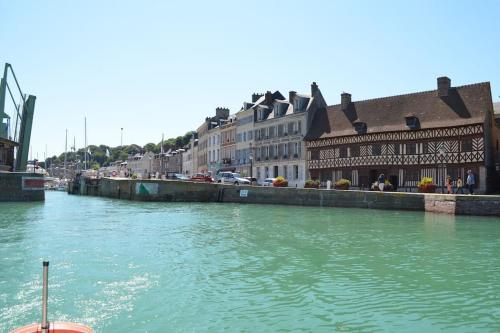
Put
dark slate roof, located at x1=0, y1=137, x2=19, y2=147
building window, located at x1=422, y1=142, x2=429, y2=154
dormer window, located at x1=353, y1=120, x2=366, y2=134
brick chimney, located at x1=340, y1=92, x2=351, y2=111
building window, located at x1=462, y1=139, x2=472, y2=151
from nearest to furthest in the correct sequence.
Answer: building window, located at x1=462, y1=139, x2=472, y2=151
building window, located at x1=422, y1=142, x2=429, y2=154
dormer window, located at x1=353, y1=120, x2=366, y2=134
dark slate roof, located at x1=0, y1=137, x2=19, y2=147
brick chimney, located at x1=340, y1=92, x2=351, y2=111

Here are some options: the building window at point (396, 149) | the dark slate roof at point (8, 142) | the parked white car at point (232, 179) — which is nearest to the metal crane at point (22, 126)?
the dark slate roof at point (8, 142)

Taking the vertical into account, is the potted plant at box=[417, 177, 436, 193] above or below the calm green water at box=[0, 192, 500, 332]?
above

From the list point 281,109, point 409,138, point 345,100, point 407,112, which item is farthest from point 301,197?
point 281,109

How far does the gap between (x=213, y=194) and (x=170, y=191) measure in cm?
399

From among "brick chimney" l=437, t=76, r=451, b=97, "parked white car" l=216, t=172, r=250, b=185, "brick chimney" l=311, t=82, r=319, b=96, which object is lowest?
"parked white car" l=216, t=172, r=250, b=185

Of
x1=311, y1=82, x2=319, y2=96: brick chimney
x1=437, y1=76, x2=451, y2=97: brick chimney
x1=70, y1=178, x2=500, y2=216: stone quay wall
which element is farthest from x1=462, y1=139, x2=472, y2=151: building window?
x1=311, y1=82, x2=319, y2=96: brick chimney

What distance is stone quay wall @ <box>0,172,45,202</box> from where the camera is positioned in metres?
37.2

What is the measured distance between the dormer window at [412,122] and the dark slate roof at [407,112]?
270 millimetres

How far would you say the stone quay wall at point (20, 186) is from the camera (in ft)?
122

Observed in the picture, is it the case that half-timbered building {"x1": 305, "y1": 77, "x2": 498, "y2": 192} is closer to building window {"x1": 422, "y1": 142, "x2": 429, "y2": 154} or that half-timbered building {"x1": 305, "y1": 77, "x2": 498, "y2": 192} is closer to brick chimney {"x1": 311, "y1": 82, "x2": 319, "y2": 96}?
building window {"x1": 422, "y1": 142, "x2": 429, "y2": 154}

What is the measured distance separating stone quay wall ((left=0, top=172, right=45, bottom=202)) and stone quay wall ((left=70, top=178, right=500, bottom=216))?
27.9 feet

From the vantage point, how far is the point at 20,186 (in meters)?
37.8

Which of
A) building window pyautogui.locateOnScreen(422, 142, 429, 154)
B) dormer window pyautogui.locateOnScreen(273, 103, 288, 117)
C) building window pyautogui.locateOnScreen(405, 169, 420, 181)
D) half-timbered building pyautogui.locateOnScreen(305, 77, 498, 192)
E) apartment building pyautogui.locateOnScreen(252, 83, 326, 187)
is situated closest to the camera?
half-timbered building pyautogui.locateOnScreen(305, 77, 498, 192)

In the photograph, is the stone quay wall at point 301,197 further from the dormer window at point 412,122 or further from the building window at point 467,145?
the dormer window at point 412,122
